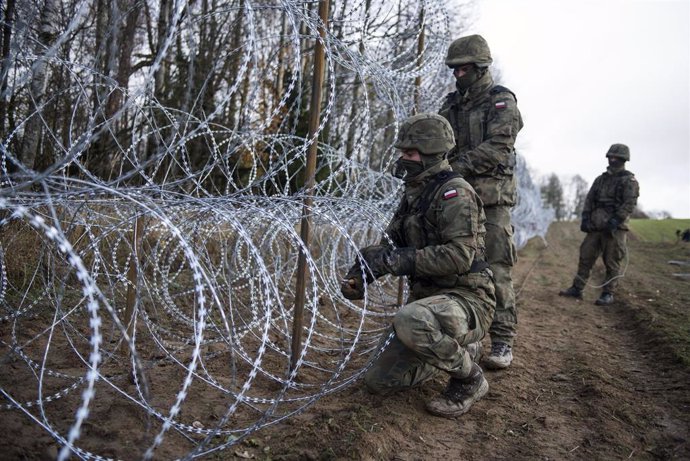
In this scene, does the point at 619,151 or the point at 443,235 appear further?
the point at 619,151

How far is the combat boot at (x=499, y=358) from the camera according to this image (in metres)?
3.61

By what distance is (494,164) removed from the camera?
364cm

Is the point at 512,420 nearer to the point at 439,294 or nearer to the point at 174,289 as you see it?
the point at 439,294

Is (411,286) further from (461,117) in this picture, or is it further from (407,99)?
(407,99)

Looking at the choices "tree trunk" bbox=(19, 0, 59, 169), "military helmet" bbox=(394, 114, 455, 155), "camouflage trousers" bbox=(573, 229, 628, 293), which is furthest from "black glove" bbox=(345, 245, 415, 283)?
"camouflage trousers" bbox=(573, 229, 628, 293)

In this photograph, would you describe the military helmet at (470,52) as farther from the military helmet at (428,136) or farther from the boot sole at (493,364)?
the boot sole at (493,364)

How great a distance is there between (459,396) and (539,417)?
0.47m

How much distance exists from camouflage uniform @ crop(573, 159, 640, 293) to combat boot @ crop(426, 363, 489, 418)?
172 inches

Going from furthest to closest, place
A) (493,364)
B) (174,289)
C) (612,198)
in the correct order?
(612,198)
(174,289)
(493,364)

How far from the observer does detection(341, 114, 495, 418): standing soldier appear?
9.07 ft

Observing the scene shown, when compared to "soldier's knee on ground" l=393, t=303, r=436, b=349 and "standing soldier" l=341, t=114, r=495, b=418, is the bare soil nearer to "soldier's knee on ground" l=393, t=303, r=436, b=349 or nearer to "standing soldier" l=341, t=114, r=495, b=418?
"standing soldier" l=341, t=114, r=495, b=418

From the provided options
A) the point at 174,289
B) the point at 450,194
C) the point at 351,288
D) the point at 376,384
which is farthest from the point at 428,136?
the point at 174,289

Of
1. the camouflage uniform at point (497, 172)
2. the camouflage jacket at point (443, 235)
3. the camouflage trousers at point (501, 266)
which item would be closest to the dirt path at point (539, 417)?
the camouflage trousers at point (501, 266)

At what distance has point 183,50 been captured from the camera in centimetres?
1034
